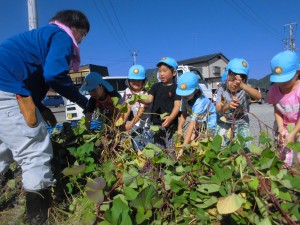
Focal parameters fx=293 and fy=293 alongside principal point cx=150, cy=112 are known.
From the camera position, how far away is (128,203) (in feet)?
4.94

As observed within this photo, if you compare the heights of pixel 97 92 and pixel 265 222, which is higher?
pixel 97 92

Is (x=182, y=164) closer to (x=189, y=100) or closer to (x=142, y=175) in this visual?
(x=142, y=175)

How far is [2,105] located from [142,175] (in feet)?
3.08

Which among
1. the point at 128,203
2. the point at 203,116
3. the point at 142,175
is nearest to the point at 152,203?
the point at 128,203

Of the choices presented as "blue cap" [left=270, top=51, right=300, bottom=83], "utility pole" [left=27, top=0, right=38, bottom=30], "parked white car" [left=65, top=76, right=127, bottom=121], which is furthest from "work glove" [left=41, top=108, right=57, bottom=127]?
"parked white car" [left=65, top=76, right=127, bottom=121]

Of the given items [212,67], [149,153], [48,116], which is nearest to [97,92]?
[48,116]

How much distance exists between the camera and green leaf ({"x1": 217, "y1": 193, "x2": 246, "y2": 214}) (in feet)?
4.09

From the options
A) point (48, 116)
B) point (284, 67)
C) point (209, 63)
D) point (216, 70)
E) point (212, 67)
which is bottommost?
point (48, 116)

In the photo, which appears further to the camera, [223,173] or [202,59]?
[202,59]

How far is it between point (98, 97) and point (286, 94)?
1.61 m

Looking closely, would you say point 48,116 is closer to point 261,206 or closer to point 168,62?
point 168,62

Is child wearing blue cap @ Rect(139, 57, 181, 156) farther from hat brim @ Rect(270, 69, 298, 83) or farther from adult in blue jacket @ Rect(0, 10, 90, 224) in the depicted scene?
adult in blue jacket @ Rect(0, 10, 90, 224)

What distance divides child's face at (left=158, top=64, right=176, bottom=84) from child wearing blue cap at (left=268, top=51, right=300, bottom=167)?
43.6 inches

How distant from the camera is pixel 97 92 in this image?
264cm
